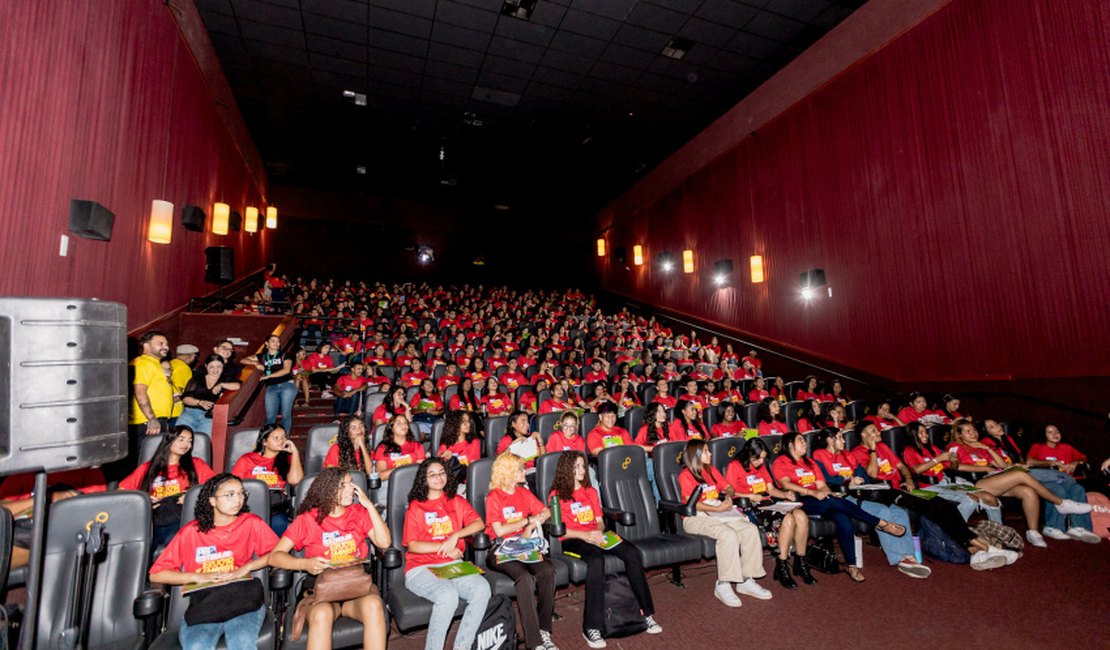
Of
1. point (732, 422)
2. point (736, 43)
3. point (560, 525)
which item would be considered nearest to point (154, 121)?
point (560, 525)

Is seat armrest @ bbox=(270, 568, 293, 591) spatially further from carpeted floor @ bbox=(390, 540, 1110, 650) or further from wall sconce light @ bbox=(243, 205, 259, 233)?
wall sconce light @ bbox=(243, 205, 259, 233)

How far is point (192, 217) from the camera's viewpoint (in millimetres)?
6996

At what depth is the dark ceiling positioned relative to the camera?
7.70 meters

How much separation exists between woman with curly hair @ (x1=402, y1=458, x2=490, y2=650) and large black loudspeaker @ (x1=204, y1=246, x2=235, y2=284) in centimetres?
675

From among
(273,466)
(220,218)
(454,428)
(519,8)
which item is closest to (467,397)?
(454,428)

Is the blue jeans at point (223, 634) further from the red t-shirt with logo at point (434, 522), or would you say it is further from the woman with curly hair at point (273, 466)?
the woman with curly hair at point (273, 466)

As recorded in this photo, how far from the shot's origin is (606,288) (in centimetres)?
1767

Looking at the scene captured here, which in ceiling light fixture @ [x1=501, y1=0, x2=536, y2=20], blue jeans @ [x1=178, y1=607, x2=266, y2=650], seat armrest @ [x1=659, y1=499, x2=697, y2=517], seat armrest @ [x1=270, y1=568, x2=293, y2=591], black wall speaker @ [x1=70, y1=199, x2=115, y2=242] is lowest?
blue jeans @ [x1=178, y1=607, x2=266, y2=650]

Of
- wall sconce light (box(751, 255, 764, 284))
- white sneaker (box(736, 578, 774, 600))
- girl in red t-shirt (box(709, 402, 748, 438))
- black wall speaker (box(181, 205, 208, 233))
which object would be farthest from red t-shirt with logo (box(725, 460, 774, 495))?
black wall speaker (box(181, 205, 208, 233))

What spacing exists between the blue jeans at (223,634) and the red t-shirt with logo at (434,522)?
2.84 feet

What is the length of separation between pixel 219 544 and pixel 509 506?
1658mm

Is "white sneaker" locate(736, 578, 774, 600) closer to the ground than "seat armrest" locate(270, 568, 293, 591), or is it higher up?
closer to the ground

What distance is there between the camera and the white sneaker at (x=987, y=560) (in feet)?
13.0

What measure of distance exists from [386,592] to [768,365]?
8652 mm
